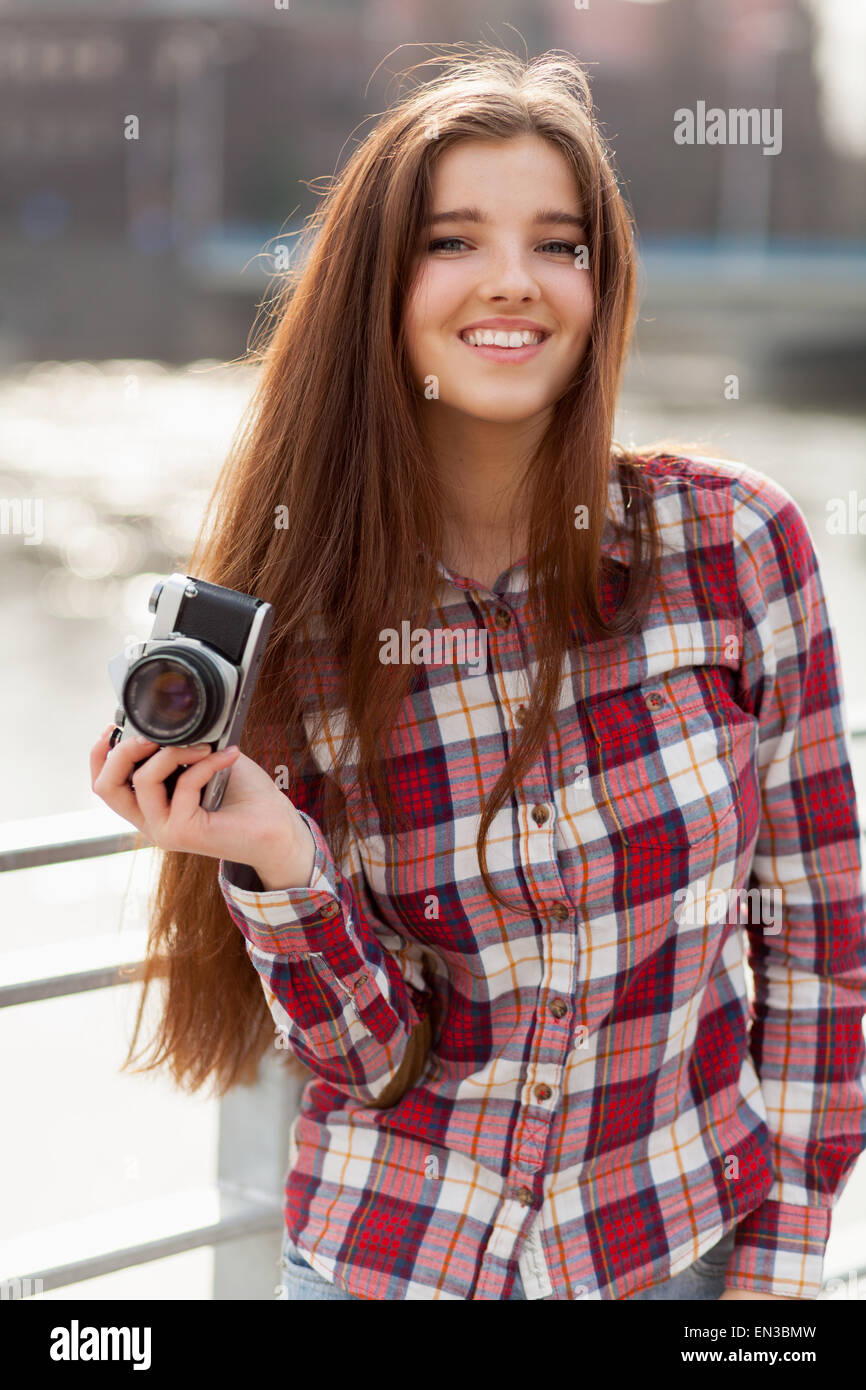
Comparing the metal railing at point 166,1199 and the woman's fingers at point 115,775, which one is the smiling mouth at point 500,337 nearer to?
the woman's fingers at point 115,775

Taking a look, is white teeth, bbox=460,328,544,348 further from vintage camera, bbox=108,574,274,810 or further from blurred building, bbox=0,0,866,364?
blurred building, bbox=0,0,866,364

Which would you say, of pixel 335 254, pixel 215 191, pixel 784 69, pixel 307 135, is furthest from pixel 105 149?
pixel 335 254

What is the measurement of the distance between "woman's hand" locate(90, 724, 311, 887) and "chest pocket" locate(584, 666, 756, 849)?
26 cm

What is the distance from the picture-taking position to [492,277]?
3.42 feet

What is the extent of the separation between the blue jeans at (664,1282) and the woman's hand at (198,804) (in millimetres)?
352

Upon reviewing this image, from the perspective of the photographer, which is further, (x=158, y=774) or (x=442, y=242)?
(x=442, y=242)

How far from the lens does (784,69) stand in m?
33.4

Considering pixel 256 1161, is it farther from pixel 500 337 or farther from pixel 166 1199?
pixel 500 337

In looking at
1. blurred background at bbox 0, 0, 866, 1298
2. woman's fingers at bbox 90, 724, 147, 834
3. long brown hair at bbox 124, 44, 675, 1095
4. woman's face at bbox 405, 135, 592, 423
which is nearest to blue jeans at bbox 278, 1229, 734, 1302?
long brown hair at bbox 124, 44, 675, 1095

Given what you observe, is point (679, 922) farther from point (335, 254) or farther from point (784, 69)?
point (784, 69)

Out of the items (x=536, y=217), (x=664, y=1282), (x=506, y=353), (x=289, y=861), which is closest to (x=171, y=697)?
(x=289, y=861)

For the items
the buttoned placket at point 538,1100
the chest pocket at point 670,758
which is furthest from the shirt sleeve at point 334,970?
the chest pocket at point 670,758

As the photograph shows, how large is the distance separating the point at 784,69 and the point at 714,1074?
3720 cm

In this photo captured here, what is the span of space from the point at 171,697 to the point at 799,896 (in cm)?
58
